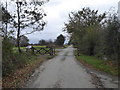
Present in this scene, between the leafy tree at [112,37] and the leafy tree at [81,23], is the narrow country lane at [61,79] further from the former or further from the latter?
the leafy tree at [81,23]

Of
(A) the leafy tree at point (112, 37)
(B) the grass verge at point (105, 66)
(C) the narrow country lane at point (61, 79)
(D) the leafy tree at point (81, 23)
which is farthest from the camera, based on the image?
(D) the leafy tree at point (81, 23)

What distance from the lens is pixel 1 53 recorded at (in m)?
9.28

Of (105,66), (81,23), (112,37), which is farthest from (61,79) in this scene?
(81,23)

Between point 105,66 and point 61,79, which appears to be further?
point 105,66

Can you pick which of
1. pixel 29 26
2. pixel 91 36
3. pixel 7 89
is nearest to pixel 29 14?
pixel 29 26

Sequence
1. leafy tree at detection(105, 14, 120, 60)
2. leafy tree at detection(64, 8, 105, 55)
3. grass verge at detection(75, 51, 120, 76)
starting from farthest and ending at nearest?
leafy tree at detection(64, 8, 105, 55) → leafy tree at detection(105, 14, 120, 60) → grass verge at detection(75, 51, 120, 76)

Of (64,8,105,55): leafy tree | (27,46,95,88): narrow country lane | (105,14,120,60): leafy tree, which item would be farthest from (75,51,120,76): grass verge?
(64,8,105,55): leafy tree

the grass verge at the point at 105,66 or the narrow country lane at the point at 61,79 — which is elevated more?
the grass verge at the point at 105,66

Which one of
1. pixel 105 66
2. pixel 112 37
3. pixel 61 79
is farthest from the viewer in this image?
pixel 105 66

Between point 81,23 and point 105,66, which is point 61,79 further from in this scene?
point 81,23

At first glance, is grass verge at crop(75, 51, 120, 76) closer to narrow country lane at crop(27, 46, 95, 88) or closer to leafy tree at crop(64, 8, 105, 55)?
narrow country lane at crop(27, 46, 95, 88)

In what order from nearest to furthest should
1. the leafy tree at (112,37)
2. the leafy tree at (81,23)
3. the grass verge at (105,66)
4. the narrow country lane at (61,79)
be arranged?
the narrow country lane at (61,79) < the grass verge at (105,66) < the leafy tree at (112,37) < the leafy tree at (81,23)

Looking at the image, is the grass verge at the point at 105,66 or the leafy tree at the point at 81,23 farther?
the leafy tree at the point at 81,23

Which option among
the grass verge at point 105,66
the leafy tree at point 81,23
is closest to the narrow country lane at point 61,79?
the grass verge at point 105,66
